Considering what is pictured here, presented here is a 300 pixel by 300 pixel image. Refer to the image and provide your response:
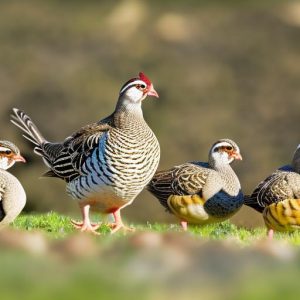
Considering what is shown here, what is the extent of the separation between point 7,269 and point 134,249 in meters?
0.86

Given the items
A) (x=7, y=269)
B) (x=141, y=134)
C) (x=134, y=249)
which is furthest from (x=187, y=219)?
(x=7, y=269)

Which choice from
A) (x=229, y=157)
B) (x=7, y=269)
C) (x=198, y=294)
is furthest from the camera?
(x=229, y=157)

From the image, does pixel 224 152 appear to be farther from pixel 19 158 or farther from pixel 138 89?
pixel 19 158

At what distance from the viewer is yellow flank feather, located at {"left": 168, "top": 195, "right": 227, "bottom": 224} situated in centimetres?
1005

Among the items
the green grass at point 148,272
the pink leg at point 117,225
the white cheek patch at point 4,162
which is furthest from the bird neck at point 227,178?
the green grass at point 148,272

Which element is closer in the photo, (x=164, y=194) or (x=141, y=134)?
(x=141, y=134)

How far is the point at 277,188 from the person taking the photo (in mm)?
9789

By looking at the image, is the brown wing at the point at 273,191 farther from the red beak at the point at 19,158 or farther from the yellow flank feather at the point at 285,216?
Answer: the red beak at the point at 19,158

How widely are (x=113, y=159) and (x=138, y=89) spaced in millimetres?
1020

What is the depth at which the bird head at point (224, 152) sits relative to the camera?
1058 cm

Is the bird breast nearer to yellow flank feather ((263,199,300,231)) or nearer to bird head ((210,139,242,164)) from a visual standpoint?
bird head ((210,139,242,164))

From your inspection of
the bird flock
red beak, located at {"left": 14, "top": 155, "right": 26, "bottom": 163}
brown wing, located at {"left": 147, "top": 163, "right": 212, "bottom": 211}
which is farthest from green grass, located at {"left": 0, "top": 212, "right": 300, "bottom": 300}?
brown wing, located at {"left": 147, "top": 163, "right": 212, "bottom": 211}

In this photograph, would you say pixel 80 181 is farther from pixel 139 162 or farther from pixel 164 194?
pixel 164 194

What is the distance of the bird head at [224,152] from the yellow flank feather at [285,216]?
1.17 m
